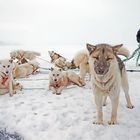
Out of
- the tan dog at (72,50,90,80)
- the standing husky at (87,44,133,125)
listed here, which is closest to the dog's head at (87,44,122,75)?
the standing husky at (87,44,133,125)

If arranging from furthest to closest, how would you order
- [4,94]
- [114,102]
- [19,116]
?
[4,94] → [19,116] → [114,102]

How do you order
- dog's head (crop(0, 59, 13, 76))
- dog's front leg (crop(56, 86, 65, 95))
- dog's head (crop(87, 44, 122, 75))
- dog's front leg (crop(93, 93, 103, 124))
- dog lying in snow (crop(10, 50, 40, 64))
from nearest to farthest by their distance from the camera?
1. dog's head (crop(87, 44, 122, 75))
2. dog's front leg (crop(93, 93, 103, 124))
3. dog's head (crop(0, 59, 13, 76))
4. dog's front leg (crop(56, 86, 65, 95))
5. dog lying in snow (crop(10, 50, 40, 64))

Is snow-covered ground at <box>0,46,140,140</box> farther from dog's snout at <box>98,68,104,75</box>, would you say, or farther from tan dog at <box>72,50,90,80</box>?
dog's snout at <box>98,68,104,75</box>

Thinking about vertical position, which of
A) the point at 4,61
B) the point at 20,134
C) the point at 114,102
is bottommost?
the point at 20,134

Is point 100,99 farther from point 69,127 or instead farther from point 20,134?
point 20,134

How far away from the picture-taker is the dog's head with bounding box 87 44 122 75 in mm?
5598

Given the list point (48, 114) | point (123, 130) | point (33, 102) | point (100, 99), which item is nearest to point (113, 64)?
point (100, 99)

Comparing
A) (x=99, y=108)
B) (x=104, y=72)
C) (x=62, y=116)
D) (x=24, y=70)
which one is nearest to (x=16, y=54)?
(x=24, y=70)

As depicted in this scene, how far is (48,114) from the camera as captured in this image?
666cm

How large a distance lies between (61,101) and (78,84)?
4.53 feet

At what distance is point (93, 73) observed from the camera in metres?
5.91

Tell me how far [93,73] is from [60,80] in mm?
2554

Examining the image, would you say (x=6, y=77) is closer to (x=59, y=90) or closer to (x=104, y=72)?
(x=59, y=90)

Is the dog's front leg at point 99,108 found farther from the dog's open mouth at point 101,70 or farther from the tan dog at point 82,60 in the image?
the tan dog at point 82,60
